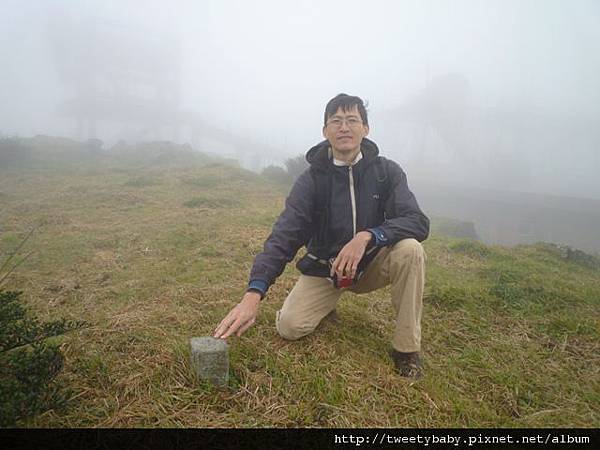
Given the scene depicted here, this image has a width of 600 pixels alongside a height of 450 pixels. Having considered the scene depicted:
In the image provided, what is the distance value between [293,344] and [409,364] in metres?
1.17

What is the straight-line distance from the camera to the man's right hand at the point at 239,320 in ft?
8.65

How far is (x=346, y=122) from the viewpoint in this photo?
11.8ft

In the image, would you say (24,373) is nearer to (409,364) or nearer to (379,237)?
(379,237)

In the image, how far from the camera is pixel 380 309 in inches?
203

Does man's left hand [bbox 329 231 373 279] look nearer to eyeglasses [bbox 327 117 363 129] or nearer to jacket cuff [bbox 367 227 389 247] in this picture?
jacket cuff [bbox 367 227 389 247]

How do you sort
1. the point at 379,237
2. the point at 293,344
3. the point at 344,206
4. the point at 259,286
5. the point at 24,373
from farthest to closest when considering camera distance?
the point at 293,344
the point at 344,206
the point at 379,237
the point at 259,286
the point at 24,373

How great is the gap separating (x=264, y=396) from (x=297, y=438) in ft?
1.53

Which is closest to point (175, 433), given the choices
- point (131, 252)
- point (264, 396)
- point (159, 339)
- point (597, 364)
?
point (264, 396)

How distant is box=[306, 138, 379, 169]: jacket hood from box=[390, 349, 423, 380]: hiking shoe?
201cm

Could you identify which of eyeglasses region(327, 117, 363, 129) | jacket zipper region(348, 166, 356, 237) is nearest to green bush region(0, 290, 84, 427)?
jacket zipper region(348, 166, 356, 237)

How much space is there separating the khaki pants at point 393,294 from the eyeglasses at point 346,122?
1.27 meters

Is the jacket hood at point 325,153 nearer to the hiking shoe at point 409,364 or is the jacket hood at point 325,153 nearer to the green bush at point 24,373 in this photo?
the hiking shoe at point 409,364

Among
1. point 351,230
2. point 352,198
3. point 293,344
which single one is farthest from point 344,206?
point 293,344

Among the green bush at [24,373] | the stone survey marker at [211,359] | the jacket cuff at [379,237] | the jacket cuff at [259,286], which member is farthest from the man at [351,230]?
the green bush at [24,373]
